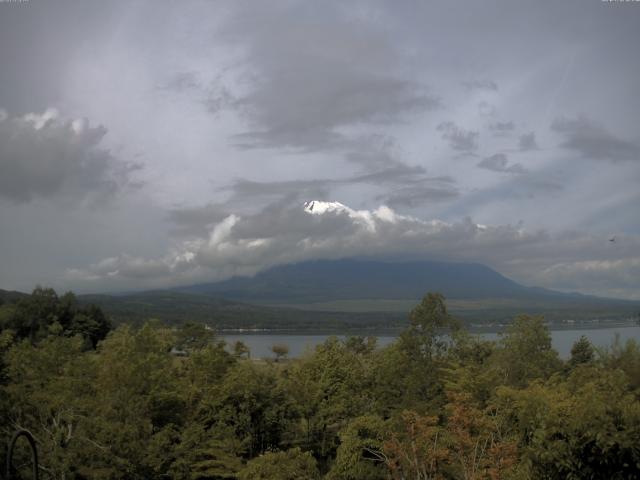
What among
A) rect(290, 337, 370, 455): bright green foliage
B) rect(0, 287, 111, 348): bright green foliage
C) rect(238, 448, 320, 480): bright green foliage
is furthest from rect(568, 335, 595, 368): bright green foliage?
rect(0, 287, 111, 348): bright green foliage

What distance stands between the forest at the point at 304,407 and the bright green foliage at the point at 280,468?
5cm

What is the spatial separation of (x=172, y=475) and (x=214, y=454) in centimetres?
161

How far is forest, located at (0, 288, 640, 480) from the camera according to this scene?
17.4m

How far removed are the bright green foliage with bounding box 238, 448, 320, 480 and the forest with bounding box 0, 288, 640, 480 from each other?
0.16ft

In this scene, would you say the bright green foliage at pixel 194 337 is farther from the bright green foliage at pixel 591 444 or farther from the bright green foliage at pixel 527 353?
the bright green foliage at pixel 591 444

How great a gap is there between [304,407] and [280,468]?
784 cm

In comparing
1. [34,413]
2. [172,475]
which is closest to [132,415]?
[172,475]

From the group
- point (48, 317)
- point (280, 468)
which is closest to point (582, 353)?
point (280, 468)

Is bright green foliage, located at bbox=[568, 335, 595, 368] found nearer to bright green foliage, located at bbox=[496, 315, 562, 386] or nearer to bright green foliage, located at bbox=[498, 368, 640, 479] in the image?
bright green foliage, located at bbox=[496, 315, 562, 386]

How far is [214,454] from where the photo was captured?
19844 millimetres

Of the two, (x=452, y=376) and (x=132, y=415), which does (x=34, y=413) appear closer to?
(x=132, y=415)

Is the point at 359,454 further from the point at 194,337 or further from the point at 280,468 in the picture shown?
the point at 194,337

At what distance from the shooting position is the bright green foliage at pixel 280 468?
1681 centimetres

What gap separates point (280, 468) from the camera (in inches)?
668
